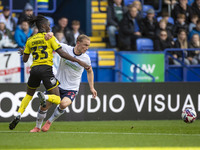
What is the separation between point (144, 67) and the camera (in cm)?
1600

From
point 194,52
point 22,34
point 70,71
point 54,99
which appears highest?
point 22,34

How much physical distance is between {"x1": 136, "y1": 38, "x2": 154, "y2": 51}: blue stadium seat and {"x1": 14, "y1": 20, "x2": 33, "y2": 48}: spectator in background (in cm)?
340

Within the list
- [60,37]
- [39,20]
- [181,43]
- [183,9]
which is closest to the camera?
[39,20]

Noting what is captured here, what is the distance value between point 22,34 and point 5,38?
48 centimetres

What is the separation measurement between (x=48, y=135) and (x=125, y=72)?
6.64 m

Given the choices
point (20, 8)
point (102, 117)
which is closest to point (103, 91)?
point (102, 117)

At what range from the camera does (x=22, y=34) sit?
603 inches

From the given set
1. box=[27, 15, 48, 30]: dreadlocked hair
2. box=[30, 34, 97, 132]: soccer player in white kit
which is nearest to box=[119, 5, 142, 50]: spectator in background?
box=[30, 34, 97, 132]: soccer player in white kit

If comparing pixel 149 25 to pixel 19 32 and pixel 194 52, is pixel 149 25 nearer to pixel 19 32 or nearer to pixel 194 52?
pixel 194 52

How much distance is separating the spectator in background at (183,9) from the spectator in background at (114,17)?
2148 millimetres

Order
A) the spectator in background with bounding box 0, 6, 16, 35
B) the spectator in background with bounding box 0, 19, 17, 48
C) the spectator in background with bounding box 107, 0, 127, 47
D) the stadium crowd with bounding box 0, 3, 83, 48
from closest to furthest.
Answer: the spectator in background with bounding box 0, 19, 17, 48 < the stadium crowd with bounding box 0, 3, 83, 48 < the spectator in background with bounding box 0, 6, 16, 35 < the spectator in background with bounding box 107, 0, 127, 47

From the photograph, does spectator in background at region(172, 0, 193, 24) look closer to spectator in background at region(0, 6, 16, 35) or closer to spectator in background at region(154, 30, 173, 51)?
spectator in background at region(154, 30, 173, 51)

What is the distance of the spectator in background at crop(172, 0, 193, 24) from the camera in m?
18.7

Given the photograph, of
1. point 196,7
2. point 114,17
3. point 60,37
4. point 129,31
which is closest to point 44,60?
point 60,37
